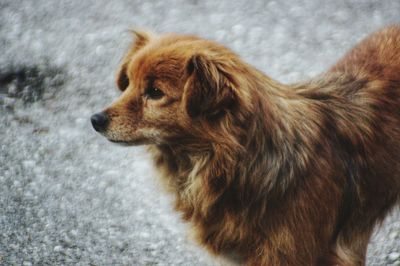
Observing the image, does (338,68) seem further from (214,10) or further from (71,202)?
(214,10)

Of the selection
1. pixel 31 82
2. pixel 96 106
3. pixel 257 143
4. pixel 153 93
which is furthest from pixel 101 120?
pixel 31 82

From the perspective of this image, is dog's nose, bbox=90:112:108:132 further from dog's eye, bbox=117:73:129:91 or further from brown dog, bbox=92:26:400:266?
dog's eye, bbox=117:73:129:91

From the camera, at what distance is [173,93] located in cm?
288

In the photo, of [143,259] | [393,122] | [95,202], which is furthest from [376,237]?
[95,202]

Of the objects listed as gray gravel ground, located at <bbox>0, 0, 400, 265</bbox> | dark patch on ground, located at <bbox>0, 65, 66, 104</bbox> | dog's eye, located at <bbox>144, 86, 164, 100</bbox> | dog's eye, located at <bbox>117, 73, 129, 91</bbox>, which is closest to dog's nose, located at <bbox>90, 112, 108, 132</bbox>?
dog's eye, located at <bbox>144, 86, 164, 100</bbox>

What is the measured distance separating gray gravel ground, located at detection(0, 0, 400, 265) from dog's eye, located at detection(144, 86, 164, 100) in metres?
0.63

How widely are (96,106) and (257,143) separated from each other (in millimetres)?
3106

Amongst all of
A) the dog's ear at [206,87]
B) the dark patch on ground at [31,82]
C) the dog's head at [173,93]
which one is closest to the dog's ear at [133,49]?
the dog's head at [173,93]

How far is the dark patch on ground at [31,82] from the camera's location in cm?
581

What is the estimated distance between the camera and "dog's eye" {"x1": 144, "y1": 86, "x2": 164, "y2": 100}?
291 cm

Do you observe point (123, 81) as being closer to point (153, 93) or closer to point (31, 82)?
point (153, 93)

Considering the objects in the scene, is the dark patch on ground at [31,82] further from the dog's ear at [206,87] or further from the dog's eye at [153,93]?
the dog's ear at [206,87]

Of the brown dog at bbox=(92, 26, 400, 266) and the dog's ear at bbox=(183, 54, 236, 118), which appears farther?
the brown dog at bbox=(92, 26, 400, 266)

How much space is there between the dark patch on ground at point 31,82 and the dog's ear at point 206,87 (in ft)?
11.0
